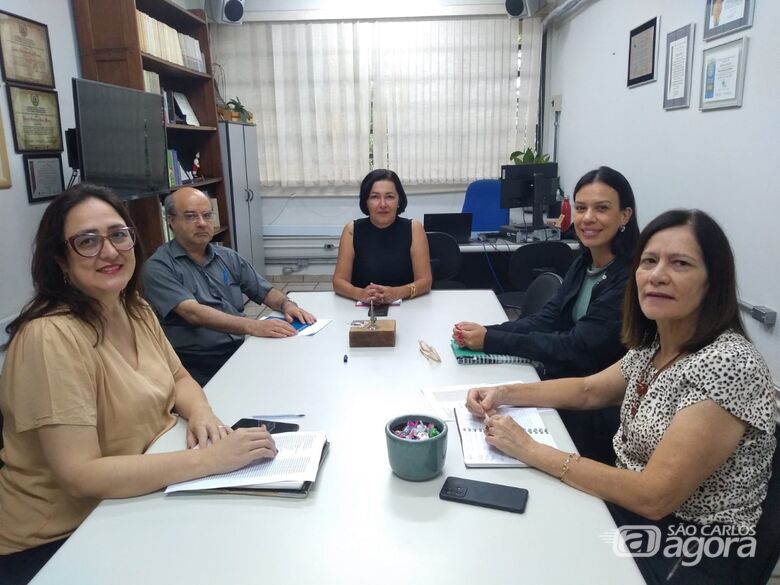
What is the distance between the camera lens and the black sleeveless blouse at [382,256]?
2.85 meters

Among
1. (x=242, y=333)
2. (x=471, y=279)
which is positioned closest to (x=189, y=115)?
(x=471, y=279)

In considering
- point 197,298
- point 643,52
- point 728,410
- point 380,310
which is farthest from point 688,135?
point 197,298

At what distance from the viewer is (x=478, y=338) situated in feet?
6.00

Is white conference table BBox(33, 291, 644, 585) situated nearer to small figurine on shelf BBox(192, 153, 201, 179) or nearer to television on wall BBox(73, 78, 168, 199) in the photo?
television on wall BBox(73, 78, 168, 199)

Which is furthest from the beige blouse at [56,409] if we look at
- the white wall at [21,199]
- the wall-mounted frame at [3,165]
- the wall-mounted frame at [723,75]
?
the wall-mounted frame at [723,75]

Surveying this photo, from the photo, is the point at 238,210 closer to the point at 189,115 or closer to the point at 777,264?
the point at 189,115

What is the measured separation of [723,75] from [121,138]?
9.94 feet

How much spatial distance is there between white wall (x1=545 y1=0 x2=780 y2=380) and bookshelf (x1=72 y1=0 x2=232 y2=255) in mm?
3099

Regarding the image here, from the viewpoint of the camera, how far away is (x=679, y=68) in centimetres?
311

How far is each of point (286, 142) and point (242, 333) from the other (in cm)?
389

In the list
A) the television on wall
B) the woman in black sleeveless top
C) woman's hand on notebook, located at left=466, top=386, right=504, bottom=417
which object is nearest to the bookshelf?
the television on wall

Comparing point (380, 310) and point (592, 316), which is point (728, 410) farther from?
point (380, 310)

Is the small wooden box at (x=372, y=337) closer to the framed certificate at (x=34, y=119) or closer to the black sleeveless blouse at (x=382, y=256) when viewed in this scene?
the black sleeveless blouse at (x=382, y=256)

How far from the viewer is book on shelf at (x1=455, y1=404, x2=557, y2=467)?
1.21 meters
